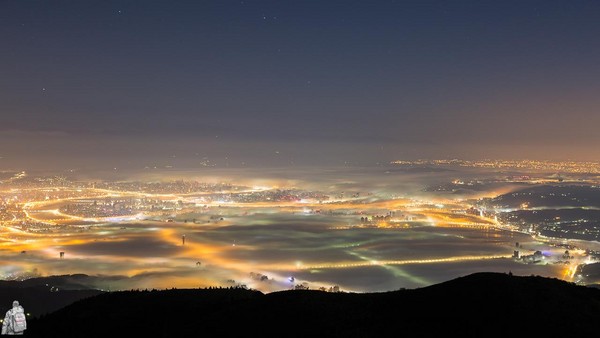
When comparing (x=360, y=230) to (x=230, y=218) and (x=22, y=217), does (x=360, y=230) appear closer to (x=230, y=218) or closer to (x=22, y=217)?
(x=230, y=218)

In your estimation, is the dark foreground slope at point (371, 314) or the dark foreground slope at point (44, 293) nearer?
the dark foreground slope at point (371, 314)

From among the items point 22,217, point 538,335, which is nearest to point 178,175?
point 22,217

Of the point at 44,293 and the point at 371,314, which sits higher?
the point at 371,314

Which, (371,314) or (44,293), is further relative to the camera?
(44,293)

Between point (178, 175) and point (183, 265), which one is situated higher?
point (178, 175)

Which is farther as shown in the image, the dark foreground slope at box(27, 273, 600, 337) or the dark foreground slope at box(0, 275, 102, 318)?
the dark foreground slope at box(0, 275, 102, 318)

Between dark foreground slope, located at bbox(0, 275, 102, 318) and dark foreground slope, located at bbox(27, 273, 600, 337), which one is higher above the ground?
dark foreground slope, located at bbox(27, 273, 600, 337)

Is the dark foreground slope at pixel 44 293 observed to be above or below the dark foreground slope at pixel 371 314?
below

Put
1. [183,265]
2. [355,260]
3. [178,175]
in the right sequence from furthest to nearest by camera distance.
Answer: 1. [178,175]
2. [355,260]
3. [183,265]
